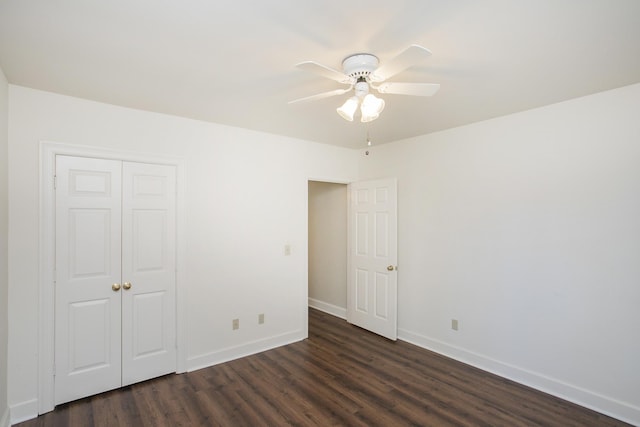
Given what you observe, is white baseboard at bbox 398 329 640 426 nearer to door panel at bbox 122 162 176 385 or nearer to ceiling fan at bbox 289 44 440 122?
ceiling fan at bbox 289 44 440 122

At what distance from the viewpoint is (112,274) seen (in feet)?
9.36

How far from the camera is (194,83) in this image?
241 centimetres

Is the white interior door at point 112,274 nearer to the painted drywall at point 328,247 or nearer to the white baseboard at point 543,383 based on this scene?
the painted drywall at point 328,247

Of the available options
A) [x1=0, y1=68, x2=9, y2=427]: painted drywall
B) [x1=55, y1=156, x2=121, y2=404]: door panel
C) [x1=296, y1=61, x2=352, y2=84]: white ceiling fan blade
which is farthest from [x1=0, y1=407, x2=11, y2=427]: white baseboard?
[x1=296, y1=61, x2=352, y2=84]: white ceiling fan blade

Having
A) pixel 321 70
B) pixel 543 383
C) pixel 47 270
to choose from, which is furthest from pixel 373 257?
pixel 47 270

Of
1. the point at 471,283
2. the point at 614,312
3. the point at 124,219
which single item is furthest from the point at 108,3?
the point at 614,312

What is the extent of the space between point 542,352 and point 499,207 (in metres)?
1.36

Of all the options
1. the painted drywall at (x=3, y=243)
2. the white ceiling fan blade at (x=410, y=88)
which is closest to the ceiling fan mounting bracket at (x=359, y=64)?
the white ceiling fan blade at (x=410, y=88)

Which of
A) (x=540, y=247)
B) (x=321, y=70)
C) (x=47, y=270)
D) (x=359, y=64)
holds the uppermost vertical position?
(x=359, y=64)

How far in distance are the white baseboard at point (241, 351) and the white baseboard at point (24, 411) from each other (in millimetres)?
1150

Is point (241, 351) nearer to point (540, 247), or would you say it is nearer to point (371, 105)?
point (371, 105)

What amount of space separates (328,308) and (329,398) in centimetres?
243

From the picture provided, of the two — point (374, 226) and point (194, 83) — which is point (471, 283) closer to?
point (374, 226)

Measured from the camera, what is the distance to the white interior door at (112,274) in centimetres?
266
